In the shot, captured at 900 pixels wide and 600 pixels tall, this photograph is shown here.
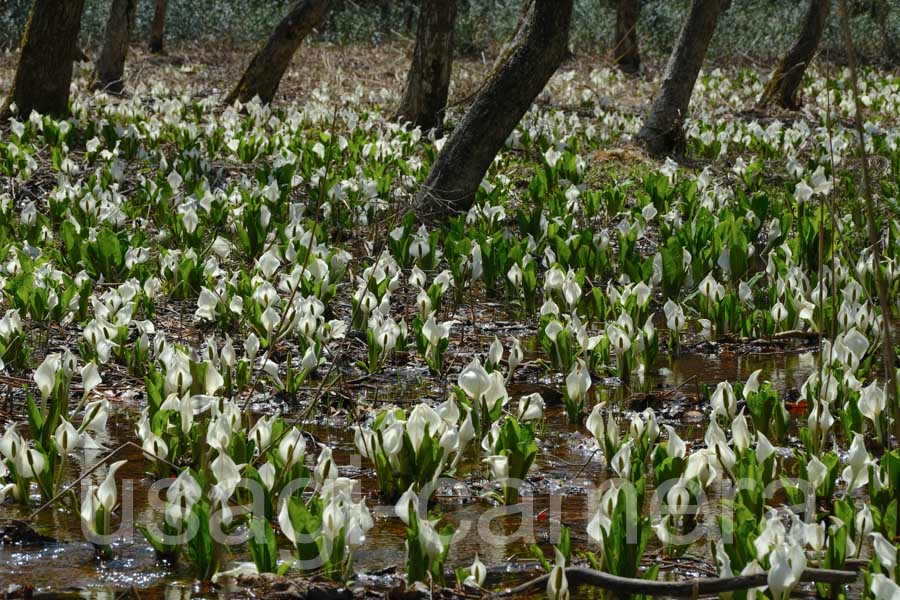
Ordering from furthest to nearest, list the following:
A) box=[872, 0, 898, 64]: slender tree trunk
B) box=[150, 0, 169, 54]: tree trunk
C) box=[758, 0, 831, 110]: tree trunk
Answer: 1. box=[872, 0, 898, 64]: slender tree trunk
2. box=[150, 0, 169, 54]: tree trunk
3. box=[758, 0, 831, 110]: tree trunk

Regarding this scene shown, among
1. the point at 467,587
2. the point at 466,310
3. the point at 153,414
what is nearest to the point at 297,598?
the point at 467,587

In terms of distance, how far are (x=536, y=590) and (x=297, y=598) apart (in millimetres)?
507

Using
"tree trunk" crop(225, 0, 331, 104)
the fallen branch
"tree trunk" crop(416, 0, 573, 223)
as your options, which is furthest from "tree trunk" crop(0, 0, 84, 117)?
the fallen branch

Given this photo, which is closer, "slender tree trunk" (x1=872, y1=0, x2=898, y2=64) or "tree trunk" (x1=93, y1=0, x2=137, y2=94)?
"tree trunk" (x1=93, y1=0, x2=137, y2=94)

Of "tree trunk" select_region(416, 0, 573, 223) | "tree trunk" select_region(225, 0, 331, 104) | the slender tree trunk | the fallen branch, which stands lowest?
the fallen branch

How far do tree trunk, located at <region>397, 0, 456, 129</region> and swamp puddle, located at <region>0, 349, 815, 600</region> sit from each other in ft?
23.7

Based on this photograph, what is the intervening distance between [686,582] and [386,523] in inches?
36.8

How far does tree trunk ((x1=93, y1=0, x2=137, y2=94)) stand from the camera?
1420cm

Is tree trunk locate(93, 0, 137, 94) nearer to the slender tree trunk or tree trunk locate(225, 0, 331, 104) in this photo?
tree trunk locate(225, 0, 331, 104)

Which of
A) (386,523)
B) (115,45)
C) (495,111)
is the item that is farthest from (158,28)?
(386,523)

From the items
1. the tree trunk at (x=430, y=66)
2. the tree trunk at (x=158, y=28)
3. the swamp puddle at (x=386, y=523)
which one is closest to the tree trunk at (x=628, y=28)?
the tree trunk at (x=158, y=28)

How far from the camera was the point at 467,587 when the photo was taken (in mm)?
2332

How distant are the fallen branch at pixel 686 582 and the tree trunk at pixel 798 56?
9676 mm

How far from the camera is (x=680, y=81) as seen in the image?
32.3 feet
